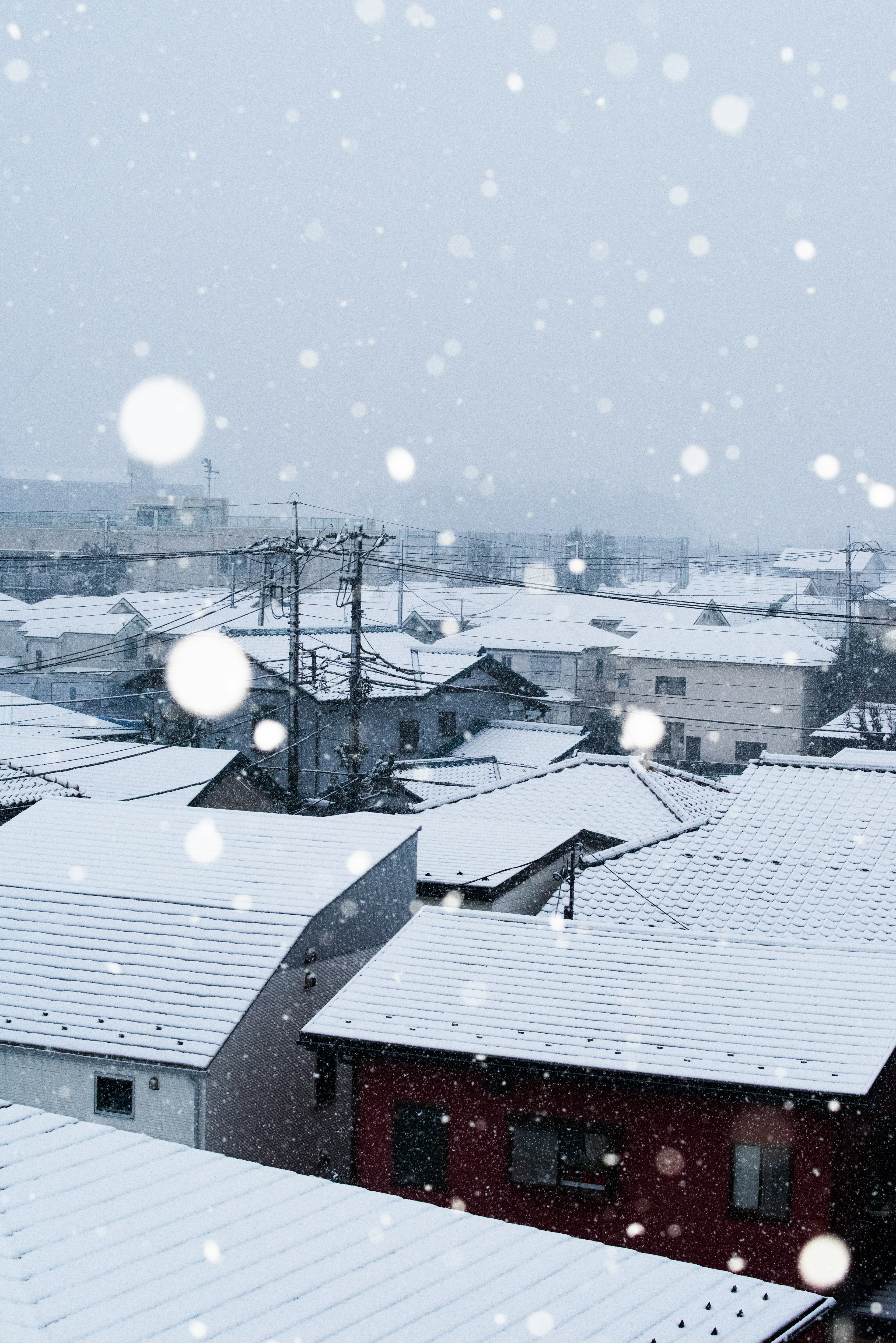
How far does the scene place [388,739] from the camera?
3334cm

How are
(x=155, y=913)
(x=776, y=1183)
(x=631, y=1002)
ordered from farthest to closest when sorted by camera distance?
(x=155, y=913), (x=631, y=1002), (x=776, y=1183)

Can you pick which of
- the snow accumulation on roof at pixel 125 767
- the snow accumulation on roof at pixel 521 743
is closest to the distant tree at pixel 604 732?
the snow accumulation on roof at pixel 521 743

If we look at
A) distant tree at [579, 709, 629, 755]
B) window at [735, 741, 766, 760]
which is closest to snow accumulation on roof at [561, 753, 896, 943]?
distant tree at [579, 709, 629, 755]

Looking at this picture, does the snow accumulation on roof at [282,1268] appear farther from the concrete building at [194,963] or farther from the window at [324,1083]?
the window at [324,1083]

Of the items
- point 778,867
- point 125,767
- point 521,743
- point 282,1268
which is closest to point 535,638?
point 521,743

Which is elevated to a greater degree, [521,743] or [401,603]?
[401,603]

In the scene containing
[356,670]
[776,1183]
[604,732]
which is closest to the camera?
[776,1183]

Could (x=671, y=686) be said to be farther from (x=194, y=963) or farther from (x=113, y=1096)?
(x=113, y=1096)

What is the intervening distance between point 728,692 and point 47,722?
2264cm

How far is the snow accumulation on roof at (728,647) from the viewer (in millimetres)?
42000

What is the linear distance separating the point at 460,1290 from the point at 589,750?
3526 centimetres

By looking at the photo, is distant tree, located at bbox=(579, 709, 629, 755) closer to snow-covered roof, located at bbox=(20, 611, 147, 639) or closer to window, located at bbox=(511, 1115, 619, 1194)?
snow-covered roof, located at bbox=(20, 611, 147, 639)

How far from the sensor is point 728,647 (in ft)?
141

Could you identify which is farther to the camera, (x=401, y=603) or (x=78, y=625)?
(x=78, y=625)
